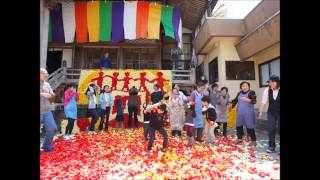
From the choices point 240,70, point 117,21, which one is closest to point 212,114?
point 240,70

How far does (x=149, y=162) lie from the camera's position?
16.2 ft

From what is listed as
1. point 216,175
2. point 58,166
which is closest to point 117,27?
point 58,166

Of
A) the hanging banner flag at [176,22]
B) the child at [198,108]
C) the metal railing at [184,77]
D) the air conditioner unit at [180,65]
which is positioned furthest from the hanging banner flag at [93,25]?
the child at [198,108]

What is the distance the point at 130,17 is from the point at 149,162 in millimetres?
8799

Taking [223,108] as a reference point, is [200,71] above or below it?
above

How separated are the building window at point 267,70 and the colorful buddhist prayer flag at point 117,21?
660 cm

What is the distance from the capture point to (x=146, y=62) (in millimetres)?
13562

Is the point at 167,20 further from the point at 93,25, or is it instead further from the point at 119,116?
the point at 119,116

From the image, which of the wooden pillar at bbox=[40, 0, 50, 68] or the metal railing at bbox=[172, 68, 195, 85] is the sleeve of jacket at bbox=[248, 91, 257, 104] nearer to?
the metal railing at bbox=[172, 68, 195, 85]

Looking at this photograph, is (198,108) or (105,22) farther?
(105,22)

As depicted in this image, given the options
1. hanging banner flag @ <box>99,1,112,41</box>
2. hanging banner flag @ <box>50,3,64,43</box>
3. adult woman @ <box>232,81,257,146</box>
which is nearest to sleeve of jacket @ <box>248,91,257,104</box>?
adult woman @ <box>232,81,257,146</box>

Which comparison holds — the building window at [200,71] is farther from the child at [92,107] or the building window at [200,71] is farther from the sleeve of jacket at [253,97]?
the sleeve of jacket at [253,97]
